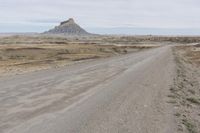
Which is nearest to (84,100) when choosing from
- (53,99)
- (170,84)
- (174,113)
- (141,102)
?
(53,99)

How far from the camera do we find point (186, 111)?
13.5 m

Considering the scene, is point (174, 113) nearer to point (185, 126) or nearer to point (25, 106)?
point (185, 126)

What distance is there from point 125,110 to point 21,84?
29.7 feet

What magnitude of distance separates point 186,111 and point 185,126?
2677mm

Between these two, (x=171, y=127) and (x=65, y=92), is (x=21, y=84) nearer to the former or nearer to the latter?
(x=65, y=92)

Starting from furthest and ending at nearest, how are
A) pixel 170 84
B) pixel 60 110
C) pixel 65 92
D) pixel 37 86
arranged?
pixel 170 84
pixel 37 86
pixel 65 92
pixel 60 110

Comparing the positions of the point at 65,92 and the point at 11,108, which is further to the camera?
the point at 65,92

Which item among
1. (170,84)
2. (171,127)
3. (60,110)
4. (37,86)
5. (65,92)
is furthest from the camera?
(170,84)

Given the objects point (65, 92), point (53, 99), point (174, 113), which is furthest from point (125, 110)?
point (65, 92)

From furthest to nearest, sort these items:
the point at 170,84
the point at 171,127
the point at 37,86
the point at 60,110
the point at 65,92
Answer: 1. the point at 170,84
2. the point at 37,86
3. the point at 65,92
4. the point at 60,110
5. the point at 171,127

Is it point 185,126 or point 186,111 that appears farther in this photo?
point 186,111

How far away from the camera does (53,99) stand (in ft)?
50.6

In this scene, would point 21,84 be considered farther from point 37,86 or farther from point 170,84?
point 170,84

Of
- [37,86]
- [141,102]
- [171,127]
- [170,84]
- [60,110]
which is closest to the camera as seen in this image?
[171,127]
